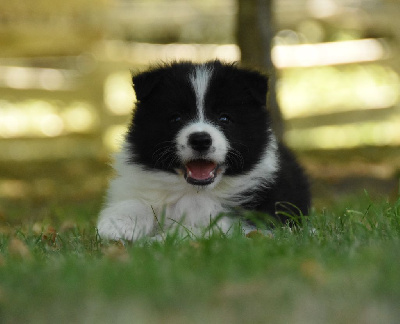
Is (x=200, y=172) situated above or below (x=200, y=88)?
below

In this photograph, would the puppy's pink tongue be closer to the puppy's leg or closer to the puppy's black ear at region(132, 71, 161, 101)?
the puppy's leg

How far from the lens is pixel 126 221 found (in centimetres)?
409

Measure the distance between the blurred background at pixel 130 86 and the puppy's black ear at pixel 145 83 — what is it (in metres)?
3.74

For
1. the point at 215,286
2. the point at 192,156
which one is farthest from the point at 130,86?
the point at 215,286

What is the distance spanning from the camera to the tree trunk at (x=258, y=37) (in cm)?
701

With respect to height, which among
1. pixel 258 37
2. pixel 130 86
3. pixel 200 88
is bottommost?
pixel 130 86

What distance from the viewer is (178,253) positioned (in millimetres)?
3021

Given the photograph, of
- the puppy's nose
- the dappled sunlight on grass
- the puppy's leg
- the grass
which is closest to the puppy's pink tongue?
the puppy's nose

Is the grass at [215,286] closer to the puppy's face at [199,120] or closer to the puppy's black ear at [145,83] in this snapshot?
the puppy's face at [199,120]

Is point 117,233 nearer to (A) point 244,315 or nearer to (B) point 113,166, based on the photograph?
(B) point 113,166

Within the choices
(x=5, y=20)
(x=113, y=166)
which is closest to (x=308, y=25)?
(x=5, y=20)

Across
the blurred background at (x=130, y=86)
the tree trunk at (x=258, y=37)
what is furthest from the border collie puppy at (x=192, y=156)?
the blurred background at (x=130, y=86)

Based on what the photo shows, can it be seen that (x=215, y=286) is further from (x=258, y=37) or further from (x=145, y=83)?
(x=258, y=37)

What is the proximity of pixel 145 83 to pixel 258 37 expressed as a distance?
316 cm
